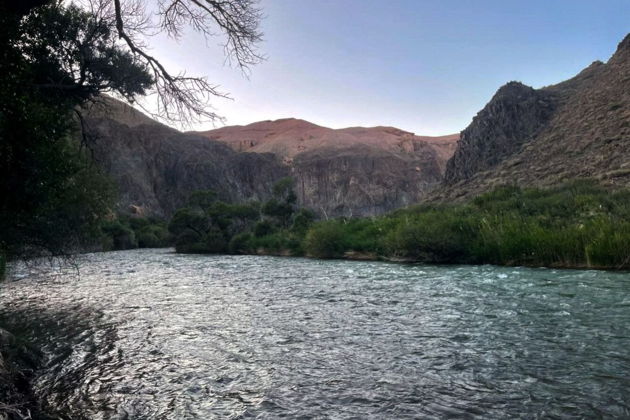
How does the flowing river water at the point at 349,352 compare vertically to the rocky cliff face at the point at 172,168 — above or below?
→ below

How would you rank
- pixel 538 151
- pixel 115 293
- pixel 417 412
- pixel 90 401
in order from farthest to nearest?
pixel 538 151 < pixel 115 293 < pixel 90 401 < pixel 417 412

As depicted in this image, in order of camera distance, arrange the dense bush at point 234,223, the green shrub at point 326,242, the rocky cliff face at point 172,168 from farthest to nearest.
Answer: the rocky cliff face at point 172,168 → the dense bush at point 234,223 → the green shrub at point 326,242

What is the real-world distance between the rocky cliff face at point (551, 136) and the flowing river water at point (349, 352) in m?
17.8

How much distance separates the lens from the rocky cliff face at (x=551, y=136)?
94.1ft

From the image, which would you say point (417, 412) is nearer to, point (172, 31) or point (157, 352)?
point (157, 352)

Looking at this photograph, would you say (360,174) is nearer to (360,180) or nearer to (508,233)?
(360,180)

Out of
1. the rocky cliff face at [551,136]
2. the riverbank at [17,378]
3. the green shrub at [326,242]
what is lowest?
the riverbank at [17,378]

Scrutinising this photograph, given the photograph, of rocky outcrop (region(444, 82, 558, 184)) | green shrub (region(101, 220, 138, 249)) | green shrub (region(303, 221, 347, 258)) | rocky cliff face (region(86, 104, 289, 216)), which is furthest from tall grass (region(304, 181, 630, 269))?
rocky cliff face (region(86, 104, 289, 216))

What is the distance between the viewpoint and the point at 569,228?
17344mm

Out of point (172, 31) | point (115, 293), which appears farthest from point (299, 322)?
point (115, 293)

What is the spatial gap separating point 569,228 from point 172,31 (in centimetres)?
1624

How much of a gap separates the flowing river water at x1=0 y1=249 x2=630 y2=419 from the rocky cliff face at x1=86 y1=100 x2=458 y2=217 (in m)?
102

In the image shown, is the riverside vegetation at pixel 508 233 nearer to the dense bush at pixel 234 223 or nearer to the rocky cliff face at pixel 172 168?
the dense bush at pixel 234 223

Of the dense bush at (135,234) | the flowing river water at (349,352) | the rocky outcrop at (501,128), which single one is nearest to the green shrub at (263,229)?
the dense bush at (135,234)
